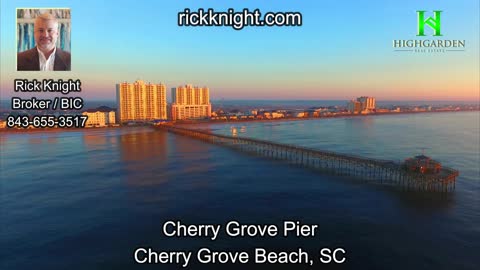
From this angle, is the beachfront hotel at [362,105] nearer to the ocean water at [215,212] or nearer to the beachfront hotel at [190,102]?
the beachfront hotel at [190,102]

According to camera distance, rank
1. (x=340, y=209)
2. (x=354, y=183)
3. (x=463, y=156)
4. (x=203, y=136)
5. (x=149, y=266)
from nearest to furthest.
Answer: (x=149, y=266), (x=340, y=209), (x=354, y=183), (x=463, y=156), (x=203, y=136)

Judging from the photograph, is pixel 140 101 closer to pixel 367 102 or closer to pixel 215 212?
pixel 215 212

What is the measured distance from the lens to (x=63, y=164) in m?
38.4

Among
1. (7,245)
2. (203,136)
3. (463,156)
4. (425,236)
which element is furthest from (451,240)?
(203,136)

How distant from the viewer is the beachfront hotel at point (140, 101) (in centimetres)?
10475

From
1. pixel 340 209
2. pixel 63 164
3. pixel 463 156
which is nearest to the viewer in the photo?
pixel 340 209

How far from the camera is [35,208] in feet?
72.1

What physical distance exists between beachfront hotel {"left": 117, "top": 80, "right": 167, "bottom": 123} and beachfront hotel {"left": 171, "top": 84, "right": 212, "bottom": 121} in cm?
820

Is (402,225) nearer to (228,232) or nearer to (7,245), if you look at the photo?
(228,232)

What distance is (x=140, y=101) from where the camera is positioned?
358ft

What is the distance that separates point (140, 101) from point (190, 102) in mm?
28256

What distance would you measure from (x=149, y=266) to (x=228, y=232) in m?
4.71

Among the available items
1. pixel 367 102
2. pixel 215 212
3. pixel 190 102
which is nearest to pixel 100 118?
pixel 190 102

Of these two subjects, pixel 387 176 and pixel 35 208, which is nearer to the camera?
pixel 35 208
